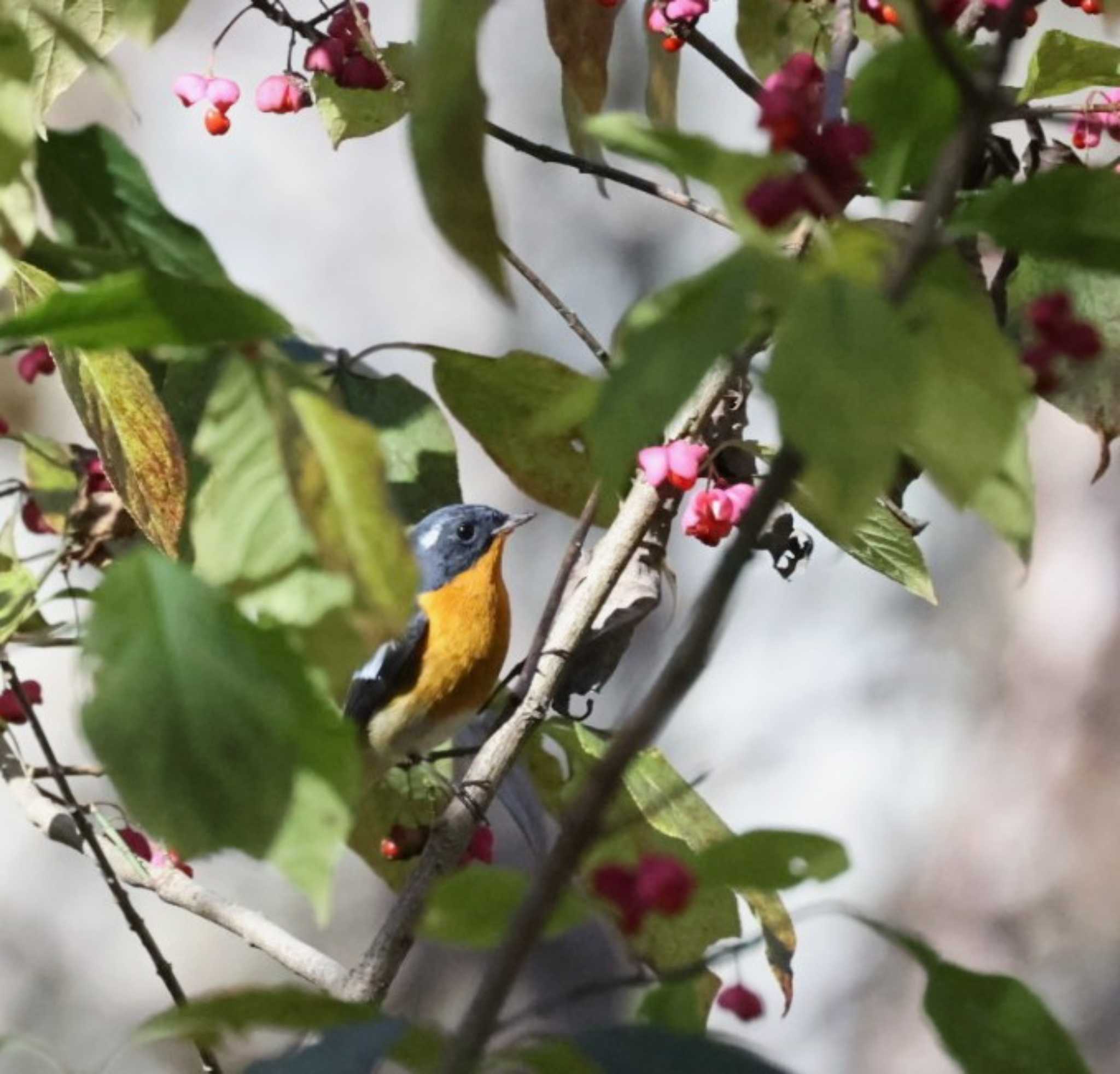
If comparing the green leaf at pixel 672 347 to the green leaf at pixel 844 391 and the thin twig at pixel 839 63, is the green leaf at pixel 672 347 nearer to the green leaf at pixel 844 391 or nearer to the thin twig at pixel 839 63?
the green leaf at pixel 844 391

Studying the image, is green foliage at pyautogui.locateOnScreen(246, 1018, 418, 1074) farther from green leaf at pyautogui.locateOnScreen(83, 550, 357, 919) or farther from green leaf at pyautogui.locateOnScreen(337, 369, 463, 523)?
green leaf at pyautogui.locateOnScreen(337, 369, 463, 523)

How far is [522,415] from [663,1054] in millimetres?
408

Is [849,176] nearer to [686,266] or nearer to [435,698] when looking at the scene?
[435,698]

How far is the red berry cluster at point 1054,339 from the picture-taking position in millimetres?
498

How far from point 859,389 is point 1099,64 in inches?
23.0

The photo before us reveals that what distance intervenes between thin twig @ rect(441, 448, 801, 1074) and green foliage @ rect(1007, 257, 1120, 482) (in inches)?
18.3

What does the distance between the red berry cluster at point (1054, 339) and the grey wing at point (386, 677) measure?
132 cm

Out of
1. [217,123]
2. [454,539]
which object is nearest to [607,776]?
[217,123]

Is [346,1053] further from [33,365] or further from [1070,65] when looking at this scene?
[33,365]

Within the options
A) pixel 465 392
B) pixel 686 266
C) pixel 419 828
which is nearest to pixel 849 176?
pixel 465 392

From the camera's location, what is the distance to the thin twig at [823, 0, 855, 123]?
0.58 metres

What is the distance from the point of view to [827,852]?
0.44 meters

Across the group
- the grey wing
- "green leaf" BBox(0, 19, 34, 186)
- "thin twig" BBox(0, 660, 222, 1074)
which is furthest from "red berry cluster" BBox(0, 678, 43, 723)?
"green leaf" BBox(0, 19, 34, 186)

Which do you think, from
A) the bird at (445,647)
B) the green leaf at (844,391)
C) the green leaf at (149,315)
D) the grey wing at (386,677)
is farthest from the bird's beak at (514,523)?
the green leaf at (844,391)
